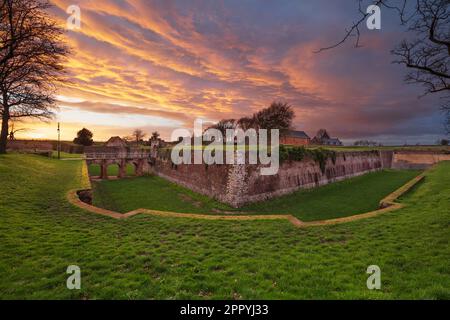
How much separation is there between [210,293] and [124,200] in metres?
16.4

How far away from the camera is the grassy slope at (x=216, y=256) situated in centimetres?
362

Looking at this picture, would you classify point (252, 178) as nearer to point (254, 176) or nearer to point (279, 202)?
point (254, 176)

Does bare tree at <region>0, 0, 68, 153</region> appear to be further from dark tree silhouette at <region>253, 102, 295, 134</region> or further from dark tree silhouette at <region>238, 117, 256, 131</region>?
dark tree silhouette at <region>238, 117, 256, 131</region>

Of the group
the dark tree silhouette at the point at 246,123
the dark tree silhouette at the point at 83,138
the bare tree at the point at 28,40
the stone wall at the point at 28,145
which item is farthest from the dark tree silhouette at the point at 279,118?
the dark tree silhouette at the point at 83,138

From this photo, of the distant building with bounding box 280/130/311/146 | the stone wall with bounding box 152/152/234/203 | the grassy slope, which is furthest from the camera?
the distant building with bounding box 280/130/311/146

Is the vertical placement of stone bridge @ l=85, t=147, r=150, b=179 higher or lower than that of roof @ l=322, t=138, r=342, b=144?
lower

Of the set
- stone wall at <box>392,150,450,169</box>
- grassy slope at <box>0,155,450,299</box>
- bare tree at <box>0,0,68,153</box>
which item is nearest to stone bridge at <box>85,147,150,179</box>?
bare tree at <box>0,0,68,153</box>

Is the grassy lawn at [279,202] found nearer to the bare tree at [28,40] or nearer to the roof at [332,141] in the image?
the bare tree at [28,40]

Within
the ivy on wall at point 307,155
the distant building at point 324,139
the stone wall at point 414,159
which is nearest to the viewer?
the ivy on wall at point 307,155

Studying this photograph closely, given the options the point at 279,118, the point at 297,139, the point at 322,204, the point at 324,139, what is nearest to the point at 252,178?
the point at 322,204

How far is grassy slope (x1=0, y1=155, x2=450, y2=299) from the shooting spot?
11.9ft

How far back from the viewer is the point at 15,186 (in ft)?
35.6
